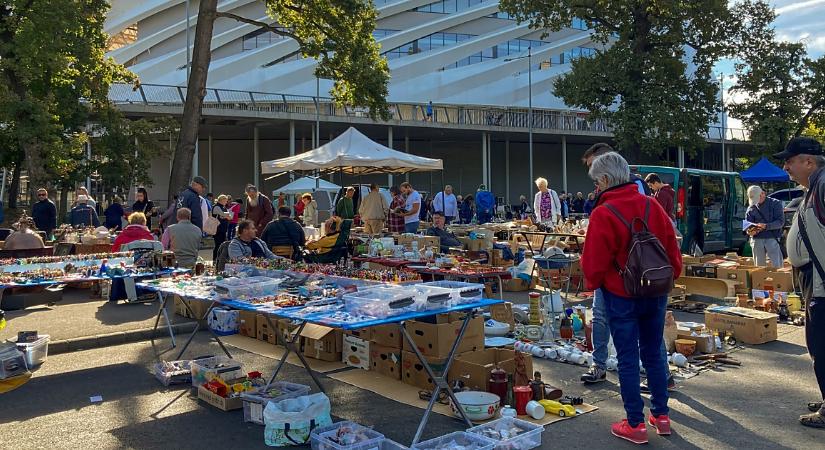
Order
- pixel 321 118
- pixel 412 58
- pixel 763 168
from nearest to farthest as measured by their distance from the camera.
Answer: pixel 763 168
pixel 321 118
pixel 412 58

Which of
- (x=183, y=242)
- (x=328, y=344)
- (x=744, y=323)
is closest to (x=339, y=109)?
(x=183, y=242)

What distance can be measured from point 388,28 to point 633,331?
171 feet

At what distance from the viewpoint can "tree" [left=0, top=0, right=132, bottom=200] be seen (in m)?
19.5

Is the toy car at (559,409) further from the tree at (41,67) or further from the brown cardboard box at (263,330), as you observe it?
the tree at (41,67)

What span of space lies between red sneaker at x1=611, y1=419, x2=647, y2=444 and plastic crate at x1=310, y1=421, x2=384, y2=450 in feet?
5.34

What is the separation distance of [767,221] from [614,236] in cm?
775

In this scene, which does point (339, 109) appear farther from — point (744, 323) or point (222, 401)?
point (222, 401)

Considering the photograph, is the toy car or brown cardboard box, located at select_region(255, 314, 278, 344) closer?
the toy car

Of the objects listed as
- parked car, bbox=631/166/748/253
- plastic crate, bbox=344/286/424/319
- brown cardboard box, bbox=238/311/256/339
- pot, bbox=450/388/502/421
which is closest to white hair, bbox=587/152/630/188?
plastic crate, bbox=344/286/424/319

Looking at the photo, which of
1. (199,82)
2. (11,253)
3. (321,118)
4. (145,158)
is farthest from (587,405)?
(321,118)

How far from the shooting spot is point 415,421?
5234 millimetres

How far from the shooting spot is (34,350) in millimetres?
6730

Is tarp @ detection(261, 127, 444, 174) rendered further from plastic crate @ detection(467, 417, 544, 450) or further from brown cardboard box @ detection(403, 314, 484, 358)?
plastic crate @ detection(467, 417, 544, 450)

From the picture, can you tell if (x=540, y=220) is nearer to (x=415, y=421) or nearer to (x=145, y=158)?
(x=415, y=421)
